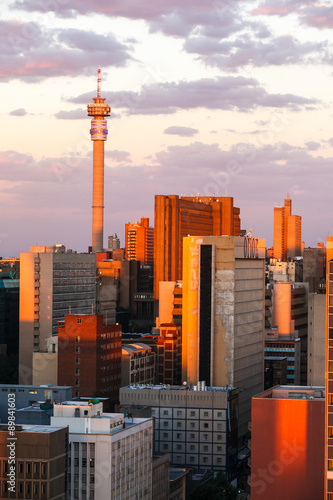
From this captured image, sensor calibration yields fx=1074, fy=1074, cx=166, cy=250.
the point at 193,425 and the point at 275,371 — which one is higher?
the point at 275,371

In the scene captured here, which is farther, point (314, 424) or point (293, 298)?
point (293, 298)

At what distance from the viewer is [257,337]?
144375 millimetres

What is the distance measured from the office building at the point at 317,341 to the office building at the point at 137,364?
23525 mm

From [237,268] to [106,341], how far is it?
64.2ft

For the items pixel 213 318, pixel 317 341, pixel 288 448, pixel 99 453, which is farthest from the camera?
pixel 213 318

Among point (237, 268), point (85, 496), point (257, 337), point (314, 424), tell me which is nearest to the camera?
point (314, 424)

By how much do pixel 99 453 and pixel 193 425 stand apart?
30134mm

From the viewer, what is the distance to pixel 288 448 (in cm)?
7600

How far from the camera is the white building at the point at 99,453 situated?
8281 centimetres

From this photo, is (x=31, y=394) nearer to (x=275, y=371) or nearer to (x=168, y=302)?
(x=275, y=371)

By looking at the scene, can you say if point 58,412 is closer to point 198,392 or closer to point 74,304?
point 198,392

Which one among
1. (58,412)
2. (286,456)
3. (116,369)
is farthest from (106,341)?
(286,456)

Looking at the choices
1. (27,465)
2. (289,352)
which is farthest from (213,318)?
(27,465)

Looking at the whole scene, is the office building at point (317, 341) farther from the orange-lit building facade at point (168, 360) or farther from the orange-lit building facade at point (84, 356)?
the orange-lit building facade at point (168, 360)
